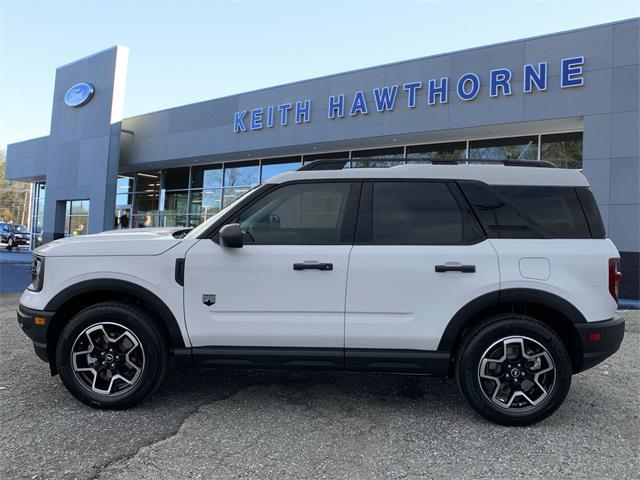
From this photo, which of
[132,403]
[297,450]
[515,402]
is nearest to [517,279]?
[515,402]

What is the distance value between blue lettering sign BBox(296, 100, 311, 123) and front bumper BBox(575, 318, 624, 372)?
12775 mm

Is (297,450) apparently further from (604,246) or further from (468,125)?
(468,125)

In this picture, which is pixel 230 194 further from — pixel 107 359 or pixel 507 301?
pixel 507 301

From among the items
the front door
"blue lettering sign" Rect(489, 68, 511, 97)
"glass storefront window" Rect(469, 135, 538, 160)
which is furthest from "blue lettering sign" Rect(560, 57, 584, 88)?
the front door

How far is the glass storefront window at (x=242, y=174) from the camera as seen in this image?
723 inches

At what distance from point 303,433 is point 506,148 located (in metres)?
11.9

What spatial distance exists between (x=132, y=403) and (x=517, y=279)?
302 cm

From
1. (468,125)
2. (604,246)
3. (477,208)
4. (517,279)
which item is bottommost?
(517,279)

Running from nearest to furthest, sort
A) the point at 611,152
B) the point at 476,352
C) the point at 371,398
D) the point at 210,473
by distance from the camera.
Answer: the point at 210,473
the point at 476,352
the point at 371,398
the point at 611,152

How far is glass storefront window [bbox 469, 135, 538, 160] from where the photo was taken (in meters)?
12.7

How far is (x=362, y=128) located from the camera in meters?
14.1

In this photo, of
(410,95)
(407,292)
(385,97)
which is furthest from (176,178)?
(407,292)

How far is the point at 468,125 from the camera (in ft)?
40.4

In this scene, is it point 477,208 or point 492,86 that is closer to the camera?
point 477,208
